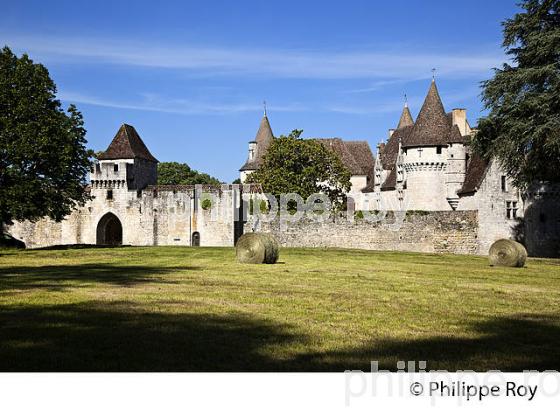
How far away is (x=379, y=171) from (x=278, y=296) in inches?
1936

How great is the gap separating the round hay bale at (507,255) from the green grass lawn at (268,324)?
8893 mm

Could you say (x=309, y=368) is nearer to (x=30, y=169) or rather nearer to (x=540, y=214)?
(x=30, y=169)

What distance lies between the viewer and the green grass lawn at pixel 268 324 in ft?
24.3

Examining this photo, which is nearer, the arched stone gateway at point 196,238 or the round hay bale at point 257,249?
the round hay bale at point 257,249

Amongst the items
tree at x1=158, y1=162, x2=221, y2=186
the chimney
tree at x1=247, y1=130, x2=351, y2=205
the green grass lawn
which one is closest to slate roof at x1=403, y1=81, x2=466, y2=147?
the chimney

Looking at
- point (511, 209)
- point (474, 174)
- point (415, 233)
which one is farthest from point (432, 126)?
point (415, 233)

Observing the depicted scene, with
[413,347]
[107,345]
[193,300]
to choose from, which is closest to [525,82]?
[193,300]

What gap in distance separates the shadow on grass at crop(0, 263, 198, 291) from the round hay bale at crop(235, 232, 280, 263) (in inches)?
165

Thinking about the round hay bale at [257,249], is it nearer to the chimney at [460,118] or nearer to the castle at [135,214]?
the castle at [135,214]

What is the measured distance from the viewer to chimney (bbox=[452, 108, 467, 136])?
51812 mm

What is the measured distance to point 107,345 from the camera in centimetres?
799

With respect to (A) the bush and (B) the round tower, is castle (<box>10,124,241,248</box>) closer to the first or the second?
(A) the bush

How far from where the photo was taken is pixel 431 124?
49938 millimetres

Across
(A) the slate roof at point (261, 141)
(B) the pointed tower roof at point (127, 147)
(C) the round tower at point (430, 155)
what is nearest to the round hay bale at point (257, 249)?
(C) the round tower at point (430, 155)
